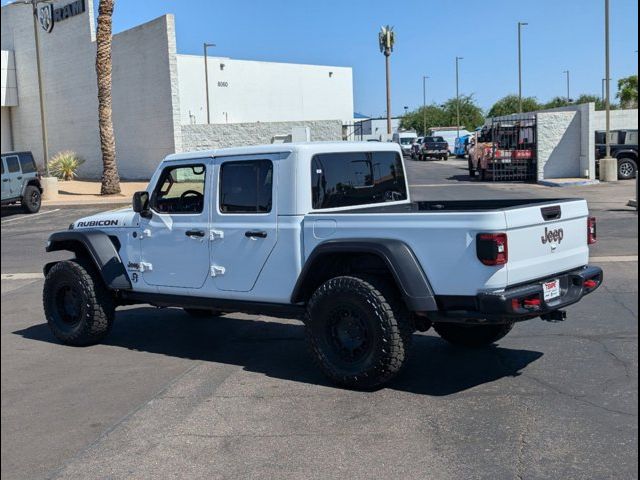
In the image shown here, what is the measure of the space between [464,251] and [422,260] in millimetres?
Answer: 342

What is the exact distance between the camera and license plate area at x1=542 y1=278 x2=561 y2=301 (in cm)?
570

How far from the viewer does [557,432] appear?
5.05 meters

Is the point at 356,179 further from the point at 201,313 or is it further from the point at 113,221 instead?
the point at 201,313

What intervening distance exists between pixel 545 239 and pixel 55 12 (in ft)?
127

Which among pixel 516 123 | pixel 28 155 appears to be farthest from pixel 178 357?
pixel 516 123

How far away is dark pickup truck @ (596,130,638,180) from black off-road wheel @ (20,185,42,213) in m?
21.3

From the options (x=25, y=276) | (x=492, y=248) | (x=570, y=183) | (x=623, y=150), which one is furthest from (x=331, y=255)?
(x=623, y=150)

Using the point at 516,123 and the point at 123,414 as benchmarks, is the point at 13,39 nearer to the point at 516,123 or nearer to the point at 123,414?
the point at 516,123

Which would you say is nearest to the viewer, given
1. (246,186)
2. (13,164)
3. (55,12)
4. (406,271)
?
→ (406,271)

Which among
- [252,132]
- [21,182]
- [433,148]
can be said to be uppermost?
[252,132]

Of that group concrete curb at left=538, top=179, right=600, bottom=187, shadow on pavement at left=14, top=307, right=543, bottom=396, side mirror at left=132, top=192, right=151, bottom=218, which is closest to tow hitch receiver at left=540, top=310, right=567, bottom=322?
shadow on pavement at left=14, top=307, right=543, bottom=396

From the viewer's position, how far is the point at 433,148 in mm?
55188

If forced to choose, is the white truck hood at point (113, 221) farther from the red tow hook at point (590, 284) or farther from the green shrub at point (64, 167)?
the green shrub at point (64, 167)

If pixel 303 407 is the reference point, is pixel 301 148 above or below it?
above
